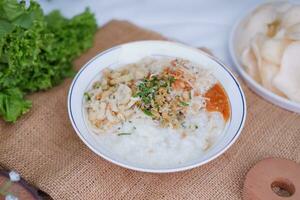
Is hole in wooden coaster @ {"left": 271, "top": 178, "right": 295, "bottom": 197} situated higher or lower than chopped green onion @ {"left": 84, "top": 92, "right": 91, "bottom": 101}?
lower

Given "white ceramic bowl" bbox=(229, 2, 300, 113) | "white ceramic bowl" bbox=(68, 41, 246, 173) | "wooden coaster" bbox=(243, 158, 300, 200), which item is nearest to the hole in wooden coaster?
"wooden coaster" bbox=(243, 158, 300, 200)

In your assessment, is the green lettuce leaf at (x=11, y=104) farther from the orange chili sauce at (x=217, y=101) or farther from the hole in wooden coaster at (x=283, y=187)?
the hole in wooden coaster at (x=283, y=187)

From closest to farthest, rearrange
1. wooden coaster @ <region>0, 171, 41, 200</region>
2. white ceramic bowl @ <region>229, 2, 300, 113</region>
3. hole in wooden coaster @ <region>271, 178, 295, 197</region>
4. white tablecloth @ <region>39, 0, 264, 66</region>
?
wooden coaster @ <region>0, 171, 41, 200</region>, hole in wooden coaster @ <region>271, 178, 295, 197</region>, white ceramic bowl @ <region>229, 2, 300, 113</region>, white tablecloth @ <region>39, 0, 264, 66</region>

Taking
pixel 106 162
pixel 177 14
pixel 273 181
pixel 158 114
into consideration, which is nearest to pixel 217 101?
pixel 158 114

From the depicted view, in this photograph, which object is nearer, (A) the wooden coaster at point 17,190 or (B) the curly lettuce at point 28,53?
(A) the wooden coaster at point 17,190

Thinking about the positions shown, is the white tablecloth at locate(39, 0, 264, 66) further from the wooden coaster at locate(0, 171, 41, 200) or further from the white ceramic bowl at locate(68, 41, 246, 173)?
the wooden coaster at locate(0, 171, 41, 200)

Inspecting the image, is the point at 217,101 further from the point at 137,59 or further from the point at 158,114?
the point at 137,59

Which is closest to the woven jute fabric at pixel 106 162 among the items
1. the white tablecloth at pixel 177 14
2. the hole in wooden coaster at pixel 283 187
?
the hole in wooden coaster at pixel 283 187
